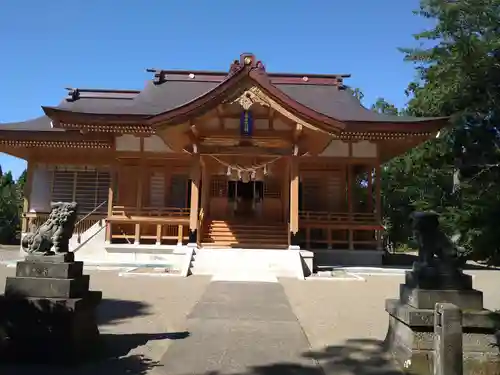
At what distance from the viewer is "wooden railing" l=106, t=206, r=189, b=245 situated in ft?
50.8

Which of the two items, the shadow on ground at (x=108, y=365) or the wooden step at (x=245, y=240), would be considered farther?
the wooden step at (x=245, y=240)

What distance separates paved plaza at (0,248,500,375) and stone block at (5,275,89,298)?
0.71m

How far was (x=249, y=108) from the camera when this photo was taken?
14.5m

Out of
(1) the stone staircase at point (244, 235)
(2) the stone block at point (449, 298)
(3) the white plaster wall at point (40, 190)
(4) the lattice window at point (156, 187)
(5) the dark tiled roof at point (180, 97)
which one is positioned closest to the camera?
(2) the stone block at point (449, 298)

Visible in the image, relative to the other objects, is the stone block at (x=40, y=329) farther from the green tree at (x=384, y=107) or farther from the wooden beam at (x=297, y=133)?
the green tree at (x=384, y=107)

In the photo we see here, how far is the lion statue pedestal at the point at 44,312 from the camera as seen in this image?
14.1ft

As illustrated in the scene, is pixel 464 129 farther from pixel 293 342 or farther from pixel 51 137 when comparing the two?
pixel 51 137

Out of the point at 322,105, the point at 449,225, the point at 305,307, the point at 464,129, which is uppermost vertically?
the point at 322,105

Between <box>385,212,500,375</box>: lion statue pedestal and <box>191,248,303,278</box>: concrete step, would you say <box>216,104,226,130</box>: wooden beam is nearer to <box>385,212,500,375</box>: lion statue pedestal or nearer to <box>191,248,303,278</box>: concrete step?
<box>191,248,303,278</box>: concrete step

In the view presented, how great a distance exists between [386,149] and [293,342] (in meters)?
13.5

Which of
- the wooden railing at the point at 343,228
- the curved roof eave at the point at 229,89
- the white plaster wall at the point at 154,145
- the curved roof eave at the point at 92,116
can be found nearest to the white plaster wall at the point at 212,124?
the curved roof eave at the point at 229,89

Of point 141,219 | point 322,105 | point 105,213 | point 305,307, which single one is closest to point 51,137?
point 105,213

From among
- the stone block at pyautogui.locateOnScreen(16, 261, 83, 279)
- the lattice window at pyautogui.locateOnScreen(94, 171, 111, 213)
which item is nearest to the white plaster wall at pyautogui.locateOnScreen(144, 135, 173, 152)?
the lattice window at pyautogui.locateOnScreen(94, 171, 111, 213)

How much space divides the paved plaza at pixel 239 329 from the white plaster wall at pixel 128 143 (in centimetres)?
717
